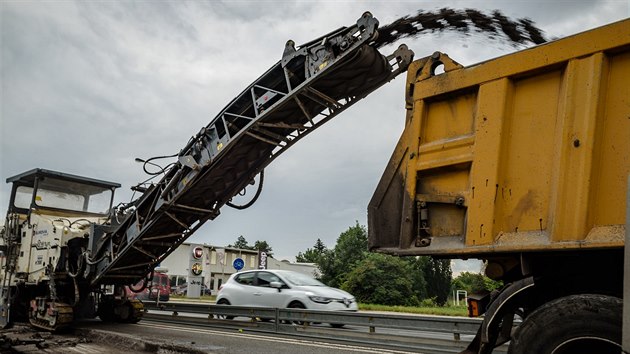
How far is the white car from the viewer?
1195 cm

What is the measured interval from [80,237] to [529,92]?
397 inches

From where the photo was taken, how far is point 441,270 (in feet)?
149

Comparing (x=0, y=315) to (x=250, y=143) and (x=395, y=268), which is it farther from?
(x=395, y=268)

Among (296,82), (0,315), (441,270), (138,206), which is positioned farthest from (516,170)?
(441,270)

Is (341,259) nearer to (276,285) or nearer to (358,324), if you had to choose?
(276,285)

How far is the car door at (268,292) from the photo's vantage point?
12.5 m

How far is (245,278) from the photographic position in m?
13.6

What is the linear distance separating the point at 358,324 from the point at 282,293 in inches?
134

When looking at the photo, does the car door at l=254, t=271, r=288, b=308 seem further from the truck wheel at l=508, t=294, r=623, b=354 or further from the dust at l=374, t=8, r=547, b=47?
the truck wheel at l=508, t=294, r=623, b=354

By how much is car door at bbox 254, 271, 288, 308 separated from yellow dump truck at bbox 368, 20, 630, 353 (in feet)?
28.4

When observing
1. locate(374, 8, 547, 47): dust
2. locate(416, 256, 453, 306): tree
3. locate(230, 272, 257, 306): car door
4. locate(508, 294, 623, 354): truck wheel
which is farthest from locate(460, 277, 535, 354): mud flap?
locate(416, 256, 453, 306): tree

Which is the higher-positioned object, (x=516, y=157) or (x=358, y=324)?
(x=516, y=157)

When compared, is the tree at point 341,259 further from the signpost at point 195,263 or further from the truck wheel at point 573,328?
the truck wheel at point 573,328

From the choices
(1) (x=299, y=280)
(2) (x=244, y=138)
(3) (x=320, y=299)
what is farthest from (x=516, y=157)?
(1) (x=299, y=280)
